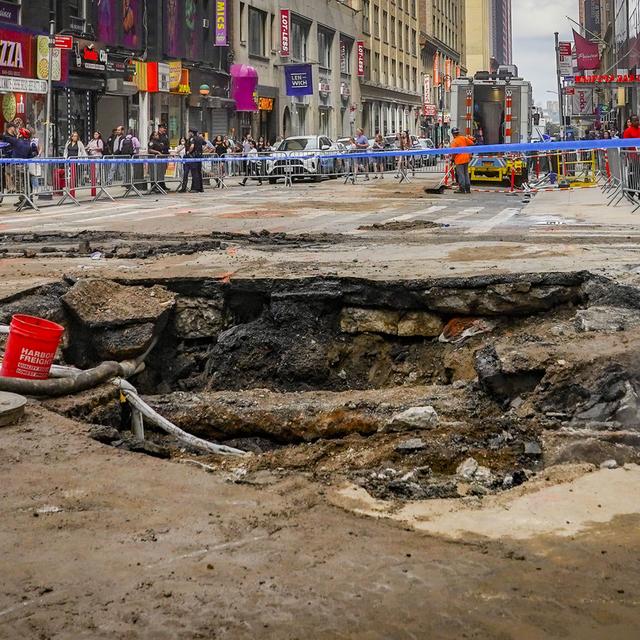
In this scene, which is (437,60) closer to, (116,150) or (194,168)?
(194,168)

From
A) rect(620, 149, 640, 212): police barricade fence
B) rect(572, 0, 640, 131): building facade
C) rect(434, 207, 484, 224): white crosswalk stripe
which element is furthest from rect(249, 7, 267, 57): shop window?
rect(620, 149, 640, 212): police barricade fence

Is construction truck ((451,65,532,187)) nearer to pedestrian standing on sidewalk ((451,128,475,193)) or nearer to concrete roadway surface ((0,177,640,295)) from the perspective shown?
pedestrian standing on sidewalk ((451,128,475,193))

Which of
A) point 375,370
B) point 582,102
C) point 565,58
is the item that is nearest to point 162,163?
point 375,370

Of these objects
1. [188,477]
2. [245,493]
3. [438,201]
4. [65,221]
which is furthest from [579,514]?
[438,201]

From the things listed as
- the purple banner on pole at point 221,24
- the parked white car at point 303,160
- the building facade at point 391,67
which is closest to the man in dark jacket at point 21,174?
the parked white car at point 303,160

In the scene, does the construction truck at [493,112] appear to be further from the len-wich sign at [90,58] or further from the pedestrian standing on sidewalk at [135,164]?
the len-wich sign at [90,58]

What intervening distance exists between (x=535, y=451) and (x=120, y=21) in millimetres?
35114

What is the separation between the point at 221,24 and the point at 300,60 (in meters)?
14.3

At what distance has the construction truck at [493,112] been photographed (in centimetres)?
3316

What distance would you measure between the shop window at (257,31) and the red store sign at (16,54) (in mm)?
20425

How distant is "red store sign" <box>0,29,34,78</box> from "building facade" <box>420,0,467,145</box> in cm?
5899

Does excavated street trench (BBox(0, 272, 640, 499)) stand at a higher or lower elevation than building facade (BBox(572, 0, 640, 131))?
lower

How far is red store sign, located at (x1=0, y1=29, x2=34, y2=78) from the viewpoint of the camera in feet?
101

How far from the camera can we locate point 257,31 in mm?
52938
